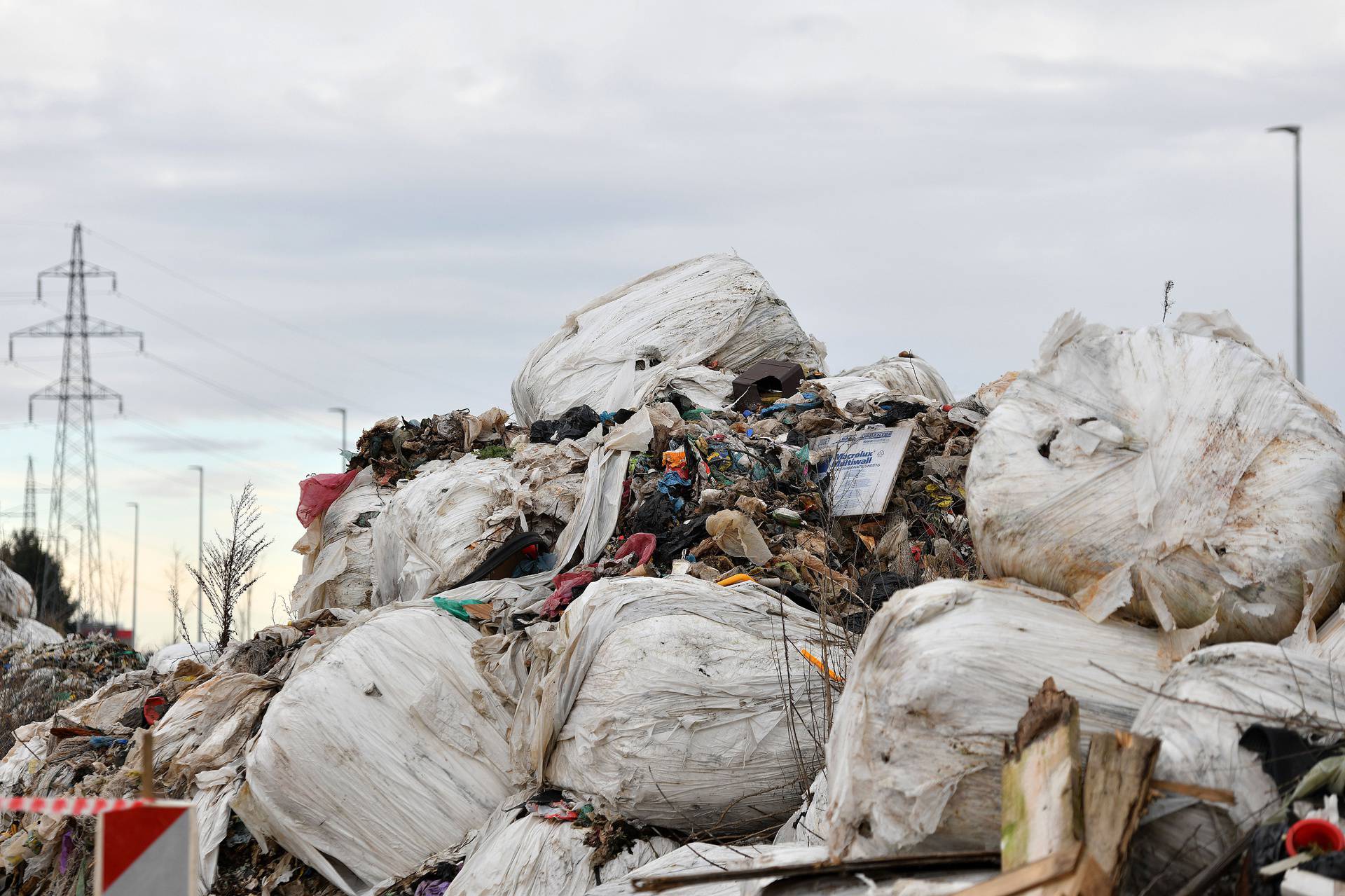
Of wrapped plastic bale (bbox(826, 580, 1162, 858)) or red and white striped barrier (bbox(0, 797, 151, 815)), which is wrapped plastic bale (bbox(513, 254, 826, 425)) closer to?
wrapped plastic bale (bbox(826, 580, 1162, 858))

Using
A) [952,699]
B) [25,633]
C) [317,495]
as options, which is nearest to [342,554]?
[317,495]

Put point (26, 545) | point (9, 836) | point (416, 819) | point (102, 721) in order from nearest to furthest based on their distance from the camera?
point (416, 819) → point (9, 836) → point (102, 721) → point (26, 545)

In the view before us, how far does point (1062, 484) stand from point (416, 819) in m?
2.63

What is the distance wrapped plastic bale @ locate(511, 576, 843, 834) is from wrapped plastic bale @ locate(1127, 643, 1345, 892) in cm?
153

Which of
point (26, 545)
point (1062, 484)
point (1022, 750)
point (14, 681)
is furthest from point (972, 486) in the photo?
point (26, 545)

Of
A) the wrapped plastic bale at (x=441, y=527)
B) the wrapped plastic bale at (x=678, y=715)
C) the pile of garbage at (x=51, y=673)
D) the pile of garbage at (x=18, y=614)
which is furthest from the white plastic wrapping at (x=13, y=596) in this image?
the wrapped plastic bale at (x=678, y=715)

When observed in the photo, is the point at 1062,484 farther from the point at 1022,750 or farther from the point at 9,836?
the point at 9,836

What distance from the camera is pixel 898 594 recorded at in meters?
3.17

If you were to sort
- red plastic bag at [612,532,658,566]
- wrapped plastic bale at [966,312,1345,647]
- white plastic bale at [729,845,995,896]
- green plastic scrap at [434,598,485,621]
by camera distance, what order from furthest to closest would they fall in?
red plastic bag at [612,532,658,566]
green plastic scrap at [434,598,485,621]
wrapped plastic bale at [966,312,1345,647]
white plastic bale at [729,845,995,896]

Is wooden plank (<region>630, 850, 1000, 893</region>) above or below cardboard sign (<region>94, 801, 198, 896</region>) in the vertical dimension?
below

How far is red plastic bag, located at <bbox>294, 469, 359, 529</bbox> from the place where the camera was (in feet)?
24.2

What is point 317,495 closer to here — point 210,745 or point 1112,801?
point 210,745

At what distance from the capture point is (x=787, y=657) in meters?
4.16

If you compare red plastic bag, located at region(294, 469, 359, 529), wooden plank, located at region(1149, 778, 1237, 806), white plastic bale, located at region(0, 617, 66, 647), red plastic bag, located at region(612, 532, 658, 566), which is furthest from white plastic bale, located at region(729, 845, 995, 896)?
white plastic bale, located at region(0, 617, 66, 647)
